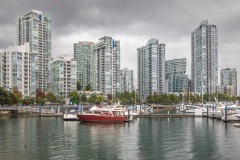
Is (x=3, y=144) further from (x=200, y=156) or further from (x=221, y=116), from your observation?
(x=221, y=116)

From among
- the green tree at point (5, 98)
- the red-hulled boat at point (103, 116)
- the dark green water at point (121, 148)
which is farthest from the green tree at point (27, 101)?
the dark green water at point (121, 148)

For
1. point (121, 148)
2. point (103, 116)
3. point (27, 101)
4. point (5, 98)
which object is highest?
point (5, 98)

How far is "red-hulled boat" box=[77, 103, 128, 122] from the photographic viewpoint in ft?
324

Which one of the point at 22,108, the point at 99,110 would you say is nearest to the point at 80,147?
the point at 99,110

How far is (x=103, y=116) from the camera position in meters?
98.3

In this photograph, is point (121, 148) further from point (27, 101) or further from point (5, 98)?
point (27, 101)

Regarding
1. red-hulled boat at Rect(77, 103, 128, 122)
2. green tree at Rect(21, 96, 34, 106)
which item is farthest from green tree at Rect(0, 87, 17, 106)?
red-hulled boat at Rect(77, 103, 128, 122)

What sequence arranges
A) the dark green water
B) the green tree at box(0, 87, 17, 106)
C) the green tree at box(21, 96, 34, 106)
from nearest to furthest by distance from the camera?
the dark green water < the green tree at box(0, 87, 17, 106) < the green tree at box(21, 96, 34, 106)

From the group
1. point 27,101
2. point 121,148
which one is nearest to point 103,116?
point 121,148

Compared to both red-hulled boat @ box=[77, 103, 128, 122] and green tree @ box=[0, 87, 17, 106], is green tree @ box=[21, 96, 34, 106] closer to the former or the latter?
green tree @ box=[0, 87, 17, 106]

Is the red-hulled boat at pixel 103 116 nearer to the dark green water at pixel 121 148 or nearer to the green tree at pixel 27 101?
the dark green water at pixel 121 148

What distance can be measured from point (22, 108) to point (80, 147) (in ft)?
388

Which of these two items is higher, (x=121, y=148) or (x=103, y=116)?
(x=103, y=116)

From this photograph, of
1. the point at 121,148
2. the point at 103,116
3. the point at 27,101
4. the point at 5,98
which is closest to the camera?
the point at 121,148
